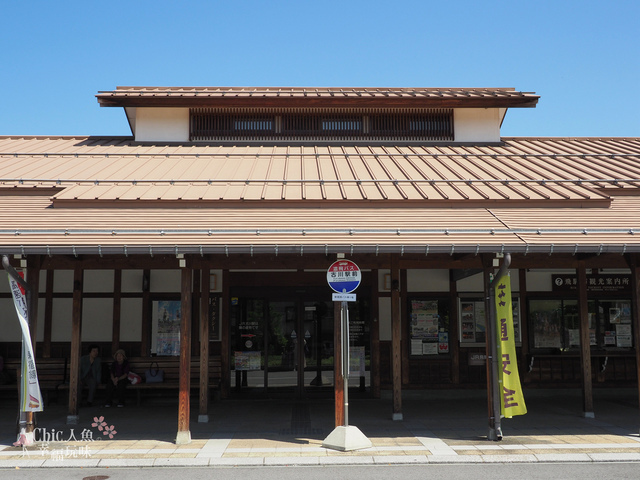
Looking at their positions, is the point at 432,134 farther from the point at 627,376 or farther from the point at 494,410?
the point at 494,410

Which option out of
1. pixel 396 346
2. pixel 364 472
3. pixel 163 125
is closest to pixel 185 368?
pixel 364 472

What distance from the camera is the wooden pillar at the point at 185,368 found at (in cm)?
879

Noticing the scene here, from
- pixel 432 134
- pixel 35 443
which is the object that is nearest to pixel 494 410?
pixel 35 443

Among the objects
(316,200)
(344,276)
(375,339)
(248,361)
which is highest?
(316,200)

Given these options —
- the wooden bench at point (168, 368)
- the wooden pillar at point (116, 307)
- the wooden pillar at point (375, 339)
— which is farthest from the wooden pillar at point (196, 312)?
the wooden pillar at point (375, 339)

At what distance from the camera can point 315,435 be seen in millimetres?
9250

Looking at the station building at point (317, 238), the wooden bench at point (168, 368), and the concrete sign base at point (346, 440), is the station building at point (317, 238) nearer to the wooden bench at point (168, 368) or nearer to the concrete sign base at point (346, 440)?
the wooden bench at point (168, 368)

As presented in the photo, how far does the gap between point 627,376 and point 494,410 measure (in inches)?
266

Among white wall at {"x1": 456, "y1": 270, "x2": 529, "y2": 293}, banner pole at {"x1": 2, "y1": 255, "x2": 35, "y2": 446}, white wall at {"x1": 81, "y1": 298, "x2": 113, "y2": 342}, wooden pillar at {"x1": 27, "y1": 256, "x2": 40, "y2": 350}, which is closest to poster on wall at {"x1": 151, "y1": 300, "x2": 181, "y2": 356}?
white wall at {"x1": 81, "y1": 298, "x2": 113, "y2": 342}

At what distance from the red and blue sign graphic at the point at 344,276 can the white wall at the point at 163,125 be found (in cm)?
901

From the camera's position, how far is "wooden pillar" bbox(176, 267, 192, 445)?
346 inches

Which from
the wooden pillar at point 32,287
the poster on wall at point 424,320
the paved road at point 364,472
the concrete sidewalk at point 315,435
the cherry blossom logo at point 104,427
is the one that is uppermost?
the wooden pillar at point 32,287

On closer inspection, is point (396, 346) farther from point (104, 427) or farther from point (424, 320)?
point (104, 427)

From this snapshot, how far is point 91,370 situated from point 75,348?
2.56 meters
